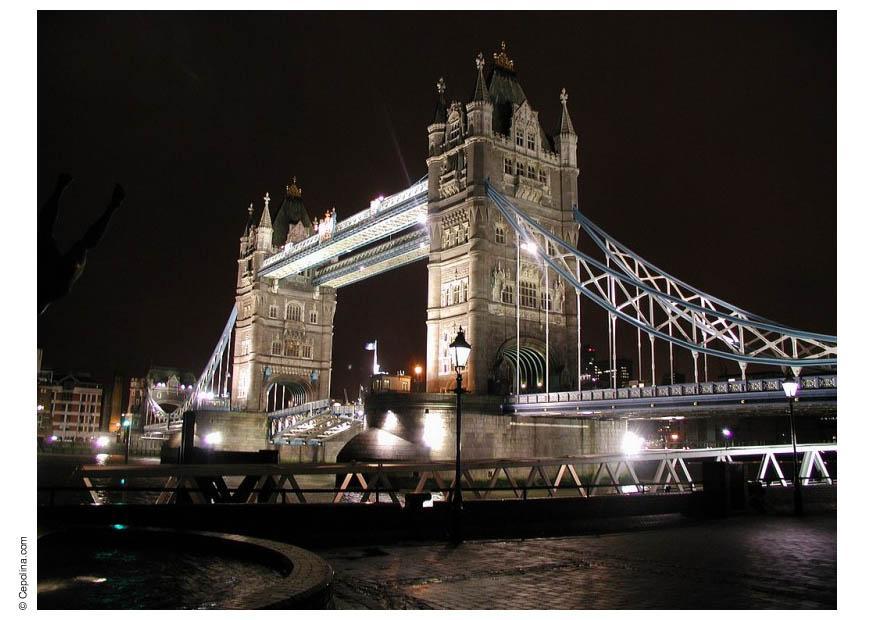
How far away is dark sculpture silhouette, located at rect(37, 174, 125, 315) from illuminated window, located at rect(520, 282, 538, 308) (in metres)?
44.7

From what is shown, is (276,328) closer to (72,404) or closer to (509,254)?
(509,254)

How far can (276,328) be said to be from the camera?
8038 cm

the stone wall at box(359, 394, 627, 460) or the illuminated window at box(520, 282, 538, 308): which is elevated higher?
the illuminated window at box(520, 282, 538, 308)

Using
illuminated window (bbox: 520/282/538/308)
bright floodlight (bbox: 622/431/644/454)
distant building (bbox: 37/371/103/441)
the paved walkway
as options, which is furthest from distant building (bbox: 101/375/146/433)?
the paved walkway

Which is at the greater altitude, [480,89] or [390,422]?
[480,89]

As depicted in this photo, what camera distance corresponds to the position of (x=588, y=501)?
18.8 m

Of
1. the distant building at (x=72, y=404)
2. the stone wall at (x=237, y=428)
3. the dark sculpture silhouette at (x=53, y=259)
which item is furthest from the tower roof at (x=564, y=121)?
the distant building at (x=72, y=404)

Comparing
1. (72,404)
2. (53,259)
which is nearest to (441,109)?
(53,259)

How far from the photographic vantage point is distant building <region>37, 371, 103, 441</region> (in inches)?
5625

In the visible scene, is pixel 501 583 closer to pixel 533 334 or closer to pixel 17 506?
pixel 17 506

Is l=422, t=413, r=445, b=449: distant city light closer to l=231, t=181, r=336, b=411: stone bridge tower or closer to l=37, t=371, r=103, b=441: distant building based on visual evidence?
l=231, t=181, r=336, b=411: stone bridge tower

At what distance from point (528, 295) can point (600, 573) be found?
40.9 meters
